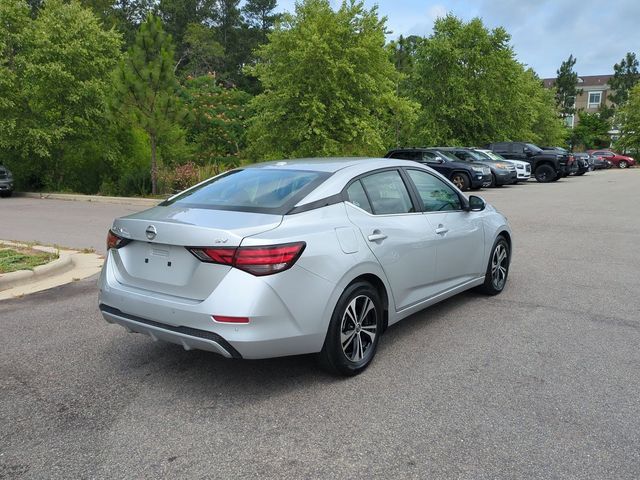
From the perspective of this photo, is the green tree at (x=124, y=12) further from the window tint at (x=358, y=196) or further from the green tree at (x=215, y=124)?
the window tint at (x=358, y=196)

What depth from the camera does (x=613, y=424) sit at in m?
3.29

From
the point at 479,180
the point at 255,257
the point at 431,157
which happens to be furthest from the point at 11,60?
the point at 255,257

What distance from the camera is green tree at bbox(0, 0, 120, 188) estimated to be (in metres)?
21.1

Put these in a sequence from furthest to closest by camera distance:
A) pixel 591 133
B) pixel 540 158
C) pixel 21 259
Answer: pixel 591 133 → pixel 540 158 → pixel 21 259

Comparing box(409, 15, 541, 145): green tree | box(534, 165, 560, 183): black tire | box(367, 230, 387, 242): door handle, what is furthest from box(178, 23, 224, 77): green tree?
box(367, 230, 387, 242): door handle

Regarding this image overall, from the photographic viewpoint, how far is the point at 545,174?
28.9m

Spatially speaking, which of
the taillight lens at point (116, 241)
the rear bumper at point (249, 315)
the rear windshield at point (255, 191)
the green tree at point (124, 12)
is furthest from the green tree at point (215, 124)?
the rear bumper at point (249, 315)

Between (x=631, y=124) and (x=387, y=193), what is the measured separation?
61.3 meters

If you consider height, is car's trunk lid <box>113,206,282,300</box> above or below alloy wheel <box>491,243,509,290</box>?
above

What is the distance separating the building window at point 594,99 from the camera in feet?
290

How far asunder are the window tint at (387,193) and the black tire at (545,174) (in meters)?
26.5

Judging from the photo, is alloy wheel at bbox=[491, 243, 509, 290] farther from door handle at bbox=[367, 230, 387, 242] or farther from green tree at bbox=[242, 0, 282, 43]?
green tree at bbox=[242, 0, 282, 43]

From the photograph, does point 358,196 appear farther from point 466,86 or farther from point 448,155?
point 466,86

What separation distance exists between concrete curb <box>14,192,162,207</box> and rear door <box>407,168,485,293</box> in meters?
13.3
